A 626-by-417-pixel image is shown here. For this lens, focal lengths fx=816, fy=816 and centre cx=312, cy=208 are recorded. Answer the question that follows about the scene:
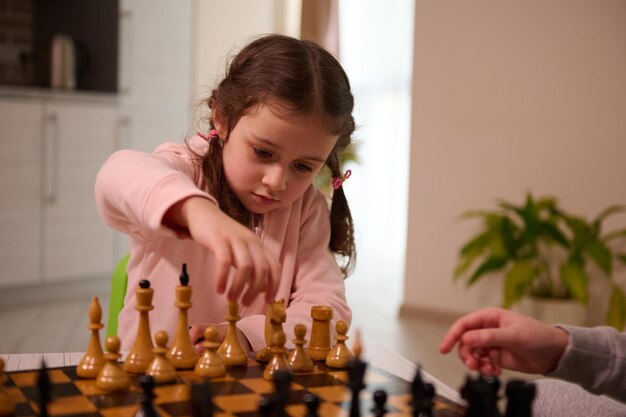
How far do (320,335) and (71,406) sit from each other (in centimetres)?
44

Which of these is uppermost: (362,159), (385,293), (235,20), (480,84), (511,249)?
(235,20)

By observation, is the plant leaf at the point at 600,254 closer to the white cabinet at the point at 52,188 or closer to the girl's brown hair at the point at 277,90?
the girl's brown hair at the point at 277,90

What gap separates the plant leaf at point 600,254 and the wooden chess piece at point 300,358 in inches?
112

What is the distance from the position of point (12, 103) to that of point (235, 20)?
2.01 m

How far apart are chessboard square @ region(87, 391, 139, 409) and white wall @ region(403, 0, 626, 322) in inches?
136

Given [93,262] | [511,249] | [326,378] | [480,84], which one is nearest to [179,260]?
[326,378]

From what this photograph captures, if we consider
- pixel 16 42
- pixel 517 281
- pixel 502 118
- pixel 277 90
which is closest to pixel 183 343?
pixel 277 90

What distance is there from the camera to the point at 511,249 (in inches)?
154

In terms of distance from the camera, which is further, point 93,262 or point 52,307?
point 93,262

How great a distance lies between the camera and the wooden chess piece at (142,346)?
1.13 meters

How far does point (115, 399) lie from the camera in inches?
38.9

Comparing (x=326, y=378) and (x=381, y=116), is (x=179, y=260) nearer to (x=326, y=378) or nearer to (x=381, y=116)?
(x=326, y=378)

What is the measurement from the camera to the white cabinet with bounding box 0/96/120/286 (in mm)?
4398

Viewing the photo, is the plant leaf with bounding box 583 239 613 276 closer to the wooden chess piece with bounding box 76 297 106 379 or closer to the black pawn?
the wooden chess piece with bounding box 76 297 106 379
